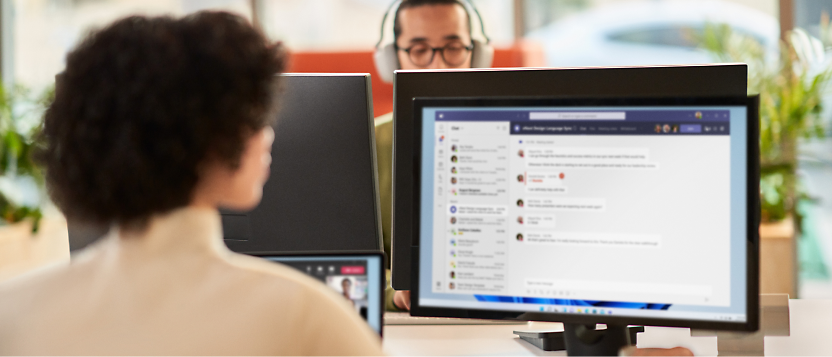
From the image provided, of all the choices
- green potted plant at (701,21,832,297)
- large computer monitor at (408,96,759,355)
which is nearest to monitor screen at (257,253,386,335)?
large computer monitor at (408,96,759,355)

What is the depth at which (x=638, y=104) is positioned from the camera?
2.68 feet

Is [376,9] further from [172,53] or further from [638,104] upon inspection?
[172,53]

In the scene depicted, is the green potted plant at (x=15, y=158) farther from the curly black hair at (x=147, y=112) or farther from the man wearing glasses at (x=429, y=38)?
the curly black hair at (x=147, y=112)

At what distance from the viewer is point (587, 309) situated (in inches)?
32.9

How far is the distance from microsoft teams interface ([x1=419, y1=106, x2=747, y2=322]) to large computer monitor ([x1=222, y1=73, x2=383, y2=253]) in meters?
0.17

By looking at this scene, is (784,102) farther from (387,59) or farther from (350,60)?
(387,59)

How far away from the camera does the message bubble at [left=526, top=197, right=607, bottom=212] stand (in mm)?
826

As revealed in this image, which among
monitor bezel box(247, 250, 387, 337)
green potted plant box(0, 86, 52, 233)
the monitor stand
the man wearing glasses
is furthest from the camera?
green potted plant box(0, 86, 52, 233)

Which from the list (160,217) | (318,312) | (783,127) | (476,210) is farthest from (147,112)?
(783,127)

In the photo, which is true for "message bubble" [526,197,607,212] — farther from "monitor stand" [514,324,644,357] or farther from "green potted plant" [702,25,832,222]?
"green potted plant" [702,25,832,222]

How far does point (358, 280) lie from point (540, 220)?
0.24 meters

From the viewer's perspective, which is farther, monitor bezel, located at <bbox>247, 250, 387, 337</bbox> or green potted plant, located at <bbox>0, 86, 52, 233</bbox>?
green potted plant, located at <bbox>0, 86, 52, 233</bbox>

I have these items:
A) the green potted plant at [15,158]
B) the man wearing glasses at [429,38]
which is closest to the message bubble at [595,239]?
the man wearing glasses at [429,38]

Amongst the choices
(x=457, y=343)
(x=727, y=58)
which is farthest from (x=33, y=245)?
(x=727, y=58)
